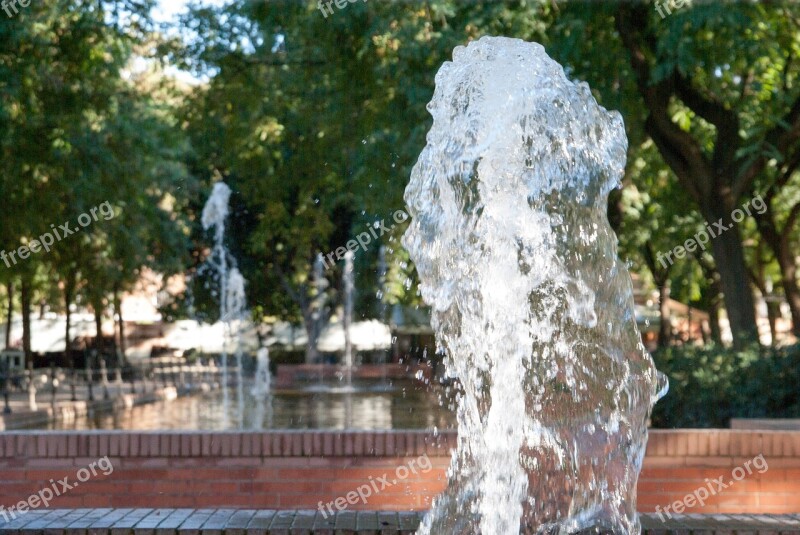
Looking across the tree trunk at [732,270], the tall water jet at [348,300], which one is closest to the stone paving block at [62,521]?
the tree trunk at [732,270]

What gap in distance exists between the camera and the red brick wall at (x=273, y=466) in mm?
7562

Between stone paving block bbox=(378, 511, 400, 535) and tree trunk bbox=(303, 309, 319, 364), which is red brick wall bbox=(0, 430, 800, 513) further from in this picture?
tree trunk bbox=(303, 309, 319, 364)

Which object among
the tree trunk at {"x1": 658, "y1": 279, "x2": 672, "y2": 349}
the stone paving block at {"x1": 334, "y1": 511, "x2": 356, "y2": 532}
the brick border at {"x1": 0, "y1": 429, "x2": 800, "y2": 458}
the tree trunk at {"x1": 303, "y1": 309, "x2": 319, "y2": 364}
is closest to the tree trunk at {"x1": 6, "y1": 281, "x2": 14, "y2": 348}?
the tree trunk at {"x1": 303, "y1": 309, "x2": 319, "y2": 364}

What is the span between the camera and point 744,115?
69.2ft

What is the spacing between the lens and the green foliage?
1321 centimetres

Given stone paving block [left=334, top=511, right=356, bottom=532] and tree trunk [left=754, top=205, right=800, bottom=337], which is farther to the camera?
tree trunk [left=754, top=205, right=800, bottom=337]

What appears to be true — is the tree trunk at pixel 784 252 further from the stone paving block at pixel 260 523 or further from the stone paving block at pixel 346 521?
the stone paving block at pixel 260 523

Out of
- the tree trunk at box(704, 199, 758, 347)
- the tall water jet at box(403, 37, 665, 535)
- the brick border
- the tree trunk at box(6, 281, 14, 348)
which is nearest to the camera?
the tall water jet at box(403, 37, 665, 535)

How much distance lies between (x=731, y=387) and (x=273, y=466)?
739cm

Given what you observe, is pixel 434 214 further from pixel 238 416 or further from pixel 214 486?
pixel 238 416

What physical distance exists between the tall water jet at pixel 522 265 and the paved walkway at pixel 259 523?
49 cm

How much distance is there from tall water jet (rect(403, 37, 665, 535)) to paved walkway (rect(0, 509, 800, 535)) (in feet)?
1.60

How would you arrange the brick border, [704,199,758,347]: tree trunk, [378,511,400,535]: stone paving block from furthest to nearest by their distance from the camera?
[704,199,758,347]: tree trunk, the brick border, [378,511,400,535]: stone paving block

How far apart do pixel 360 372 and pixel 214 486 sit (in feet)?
90.5
